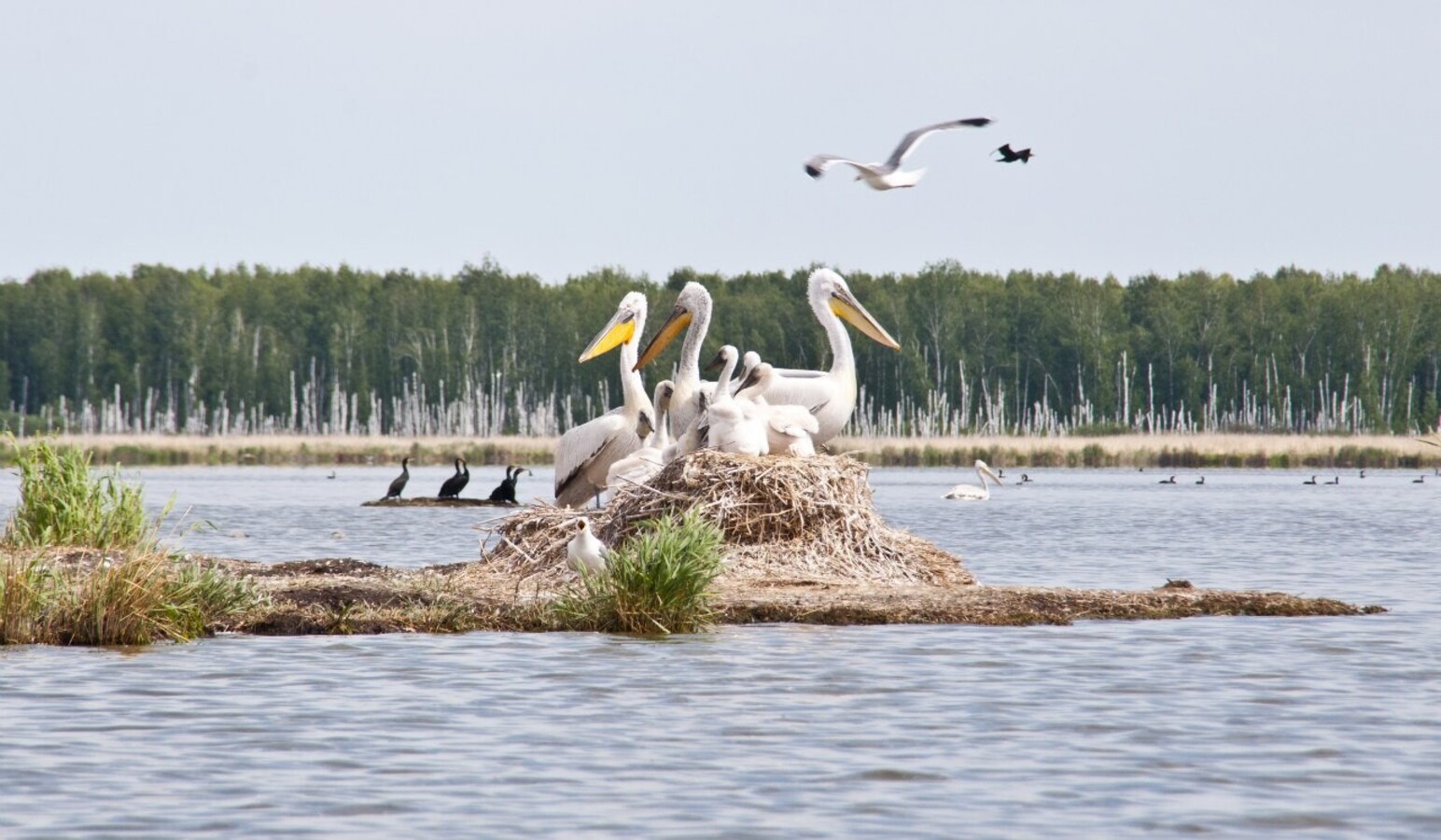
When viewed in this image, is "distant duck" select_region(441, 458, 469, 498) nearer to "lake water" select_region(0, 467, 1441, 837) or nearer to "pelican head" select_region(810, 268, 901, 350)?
"pelican head" select_region(810, 268, 901, 350)

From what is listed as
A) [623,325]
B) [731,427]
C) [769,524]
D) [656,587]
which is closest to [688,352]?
[623,325]

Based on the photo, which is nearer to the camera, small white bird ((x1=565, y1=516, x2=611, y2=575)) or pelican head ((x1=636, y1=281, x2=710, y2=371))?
small white bird ((x1=565, y1=516, x2=611, y2=575))

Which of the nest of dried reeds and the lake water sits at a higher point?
the nest of dried reeds

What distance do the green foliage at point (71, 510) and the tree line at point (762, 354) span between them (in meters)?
71.3

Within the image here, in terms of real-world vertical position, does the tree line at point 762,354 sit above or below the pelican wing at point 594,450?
above

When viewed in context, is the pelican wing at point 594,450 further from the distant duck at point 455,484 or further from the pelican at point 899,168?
the distant duck at point 455,484

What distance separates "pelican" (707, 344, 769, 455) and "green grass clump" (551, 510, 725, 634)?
1732 millimetres

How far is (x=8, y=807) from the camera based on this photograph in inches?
308

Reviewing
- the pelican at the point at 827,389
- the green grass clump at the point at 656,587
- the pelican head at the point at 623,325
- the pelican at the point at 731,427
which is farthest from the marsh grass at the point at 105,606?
the pelican head at the point at 623,325

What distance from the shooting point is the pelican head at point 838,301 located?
17766 mm

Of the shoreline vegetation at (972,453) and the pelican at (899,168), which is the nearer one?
the pelican at (899,168)

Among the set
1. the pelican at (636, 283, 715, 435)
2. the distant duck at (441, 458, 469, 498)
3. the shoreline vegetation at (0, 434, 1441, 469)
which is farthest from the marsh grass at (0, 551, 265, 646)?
the shoreline vegetation at (0, 434, 1441, 469)

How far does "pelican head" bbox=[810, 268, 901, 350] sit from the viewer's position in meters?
17.8

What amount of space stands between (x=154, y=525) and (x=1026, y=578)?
7973mm
